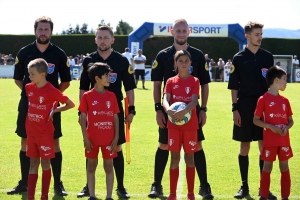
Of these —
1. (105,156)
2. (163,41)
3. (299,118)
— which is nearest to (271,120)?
(105,156)

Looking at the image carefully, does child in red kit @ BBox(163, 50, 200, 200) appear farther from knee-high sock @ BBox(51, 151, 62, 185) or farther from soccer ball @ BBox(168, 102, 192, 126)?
knee-high sock @ BBox(51, 151, 62, 185)

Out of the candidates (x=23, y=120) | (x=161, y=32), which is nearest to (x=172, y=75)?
(x=23, y=120)

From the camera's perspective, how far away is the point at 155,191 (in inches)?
264

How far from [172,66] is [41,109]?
179cm

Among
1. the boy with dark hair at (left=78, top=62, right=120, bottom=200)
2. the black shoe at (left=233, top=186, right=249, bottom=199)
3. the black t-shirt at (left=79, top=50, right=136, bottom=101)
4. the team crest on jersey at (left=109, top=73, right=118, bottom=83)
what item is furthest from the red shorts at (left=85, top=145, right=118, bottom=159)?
the black shoe at (left=233, top=186, right=249, bottom=199)

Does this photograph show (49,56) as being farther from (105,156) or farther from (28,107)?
(105,156)

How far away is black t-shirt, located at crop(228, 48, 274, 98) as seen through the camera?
6.68 meters

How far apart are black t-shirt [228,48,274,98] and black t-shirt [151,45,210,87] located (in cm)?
40

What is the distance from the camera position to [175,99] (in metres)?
6.23

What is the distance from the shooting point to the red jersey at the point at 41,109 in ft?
19.9

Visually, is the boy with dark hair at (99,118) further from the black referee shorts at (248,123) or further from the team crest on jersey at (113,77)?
the black referee shorts at (248,123)

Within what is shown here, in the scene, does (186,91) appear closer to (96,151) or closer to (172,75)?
(172,75)

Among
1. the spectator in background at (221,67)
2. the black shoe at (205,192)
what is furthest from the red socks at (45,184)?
the spectator in background at (221,67)

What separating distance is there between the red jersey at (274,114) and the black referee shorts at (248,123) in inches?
A: 20.8
